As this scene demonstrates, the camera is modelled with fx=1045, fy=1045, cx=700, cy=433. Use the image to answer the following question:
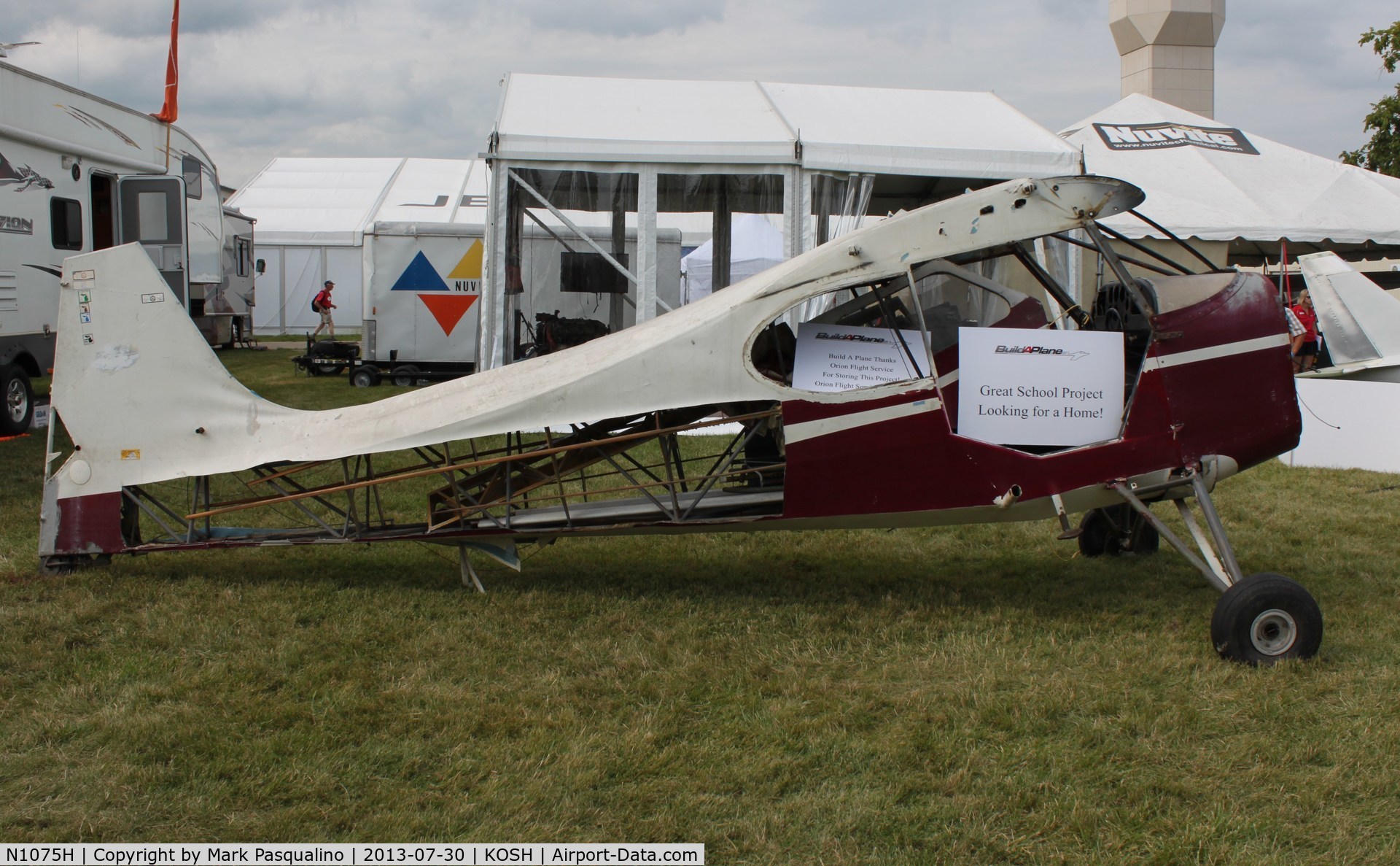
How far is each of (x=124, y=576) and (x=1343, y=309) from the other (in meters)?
11.2

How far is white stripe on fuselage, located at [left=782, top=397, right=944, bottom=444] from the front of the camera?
519 cm

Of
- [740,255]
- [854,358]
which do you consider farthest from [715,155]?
[740,255]

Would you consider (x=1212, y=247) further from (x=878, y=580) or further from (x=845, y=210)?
(x=878, y=580)

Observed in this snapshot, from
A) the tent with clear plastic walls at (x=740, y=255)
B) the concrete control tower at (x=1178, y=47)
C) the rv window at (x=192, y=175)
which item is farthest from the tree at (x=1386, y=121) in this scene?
the rv window at (x=192, y=175)

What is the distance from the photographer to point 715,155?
1134cm

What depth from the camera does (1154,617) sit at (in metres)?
5.48

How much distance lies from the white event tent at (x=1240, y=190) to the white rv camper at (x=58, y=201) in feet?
47.8

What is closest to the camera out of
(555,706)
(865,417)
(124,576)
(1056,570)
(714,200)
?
(555,706)

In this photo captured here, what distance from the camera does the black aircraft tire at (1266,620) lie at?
466 cm

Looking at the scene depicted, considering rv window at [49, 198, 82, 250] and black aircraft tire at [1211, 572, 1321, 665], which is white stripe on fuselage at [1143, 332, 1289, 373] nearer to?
black aircraft tire at [1211, 572, 1321, 665]

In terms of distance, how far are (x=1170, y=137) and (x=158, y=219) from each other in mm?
19277

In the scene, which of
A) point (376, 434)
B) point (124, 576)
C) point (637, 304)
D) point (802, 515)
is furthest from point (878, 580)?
point (637, 304)

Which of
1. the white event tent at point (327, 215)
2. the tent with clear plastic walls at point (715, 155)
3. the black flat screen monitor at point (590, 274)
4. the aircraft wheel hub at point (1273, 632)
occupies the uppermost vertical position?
the white event tent at point (327, 215)

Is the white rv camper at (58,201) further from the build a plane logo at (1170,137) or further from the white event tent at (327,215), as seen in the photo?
the build a plane logo at (1170,137)
